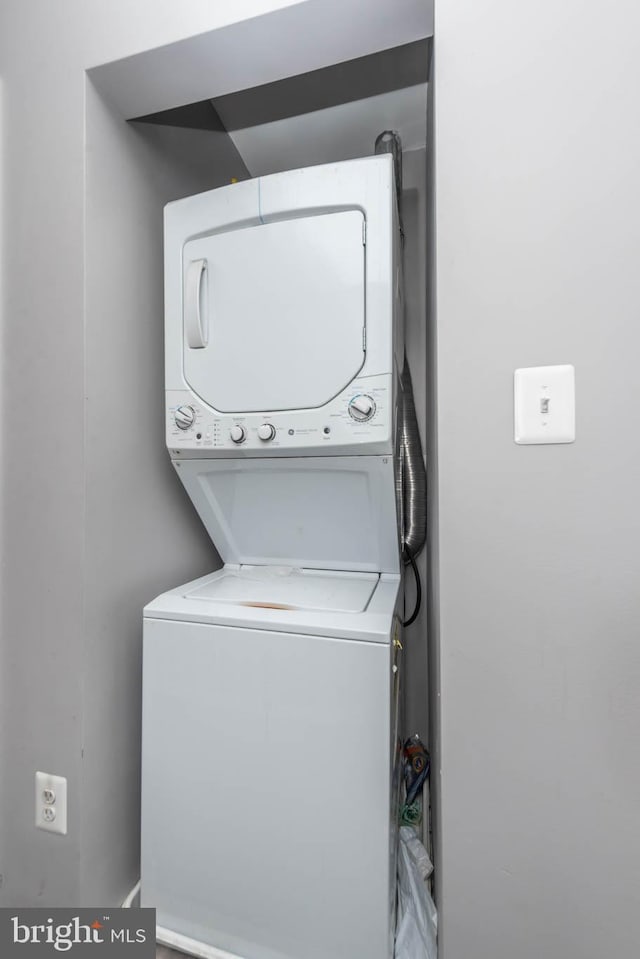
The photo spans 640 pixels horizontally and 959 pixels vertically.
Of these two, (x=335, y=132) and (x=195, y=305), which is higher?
(x=335, y=132)

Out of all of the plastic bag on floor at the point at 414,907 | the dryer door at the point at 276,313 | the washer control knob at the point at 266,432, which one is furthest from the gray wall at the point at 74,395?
the plastic bag on floor at the point at 414,907

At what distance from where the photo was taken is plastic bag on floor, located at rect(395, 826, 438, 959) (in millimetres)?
1158

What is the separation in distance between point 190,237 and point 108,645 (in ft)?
3.82

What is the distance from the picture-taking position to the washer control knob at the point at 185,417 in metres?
1.30

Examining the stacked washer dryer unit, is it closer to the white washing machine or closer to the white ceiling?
the white washing machine

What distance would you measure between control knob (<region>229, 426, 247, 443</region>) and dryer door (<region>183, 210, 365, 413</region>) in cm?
5

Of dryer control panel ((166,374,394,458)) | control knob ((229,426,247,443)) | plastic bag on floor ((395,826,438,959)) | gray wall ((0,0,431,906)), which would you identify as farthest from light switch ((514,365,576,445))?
plastic bag on floor ((395,826,438,959))

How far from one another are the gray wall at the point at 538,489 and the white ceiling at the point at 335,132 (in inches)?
35.0

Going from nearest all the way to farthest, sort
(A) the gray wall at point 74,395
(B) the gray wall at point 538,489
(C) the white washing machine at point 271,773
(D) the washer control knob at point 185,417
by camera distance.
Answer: (B) the gray wall at point 538,489
(C) the white washing machine at point 271,773
(A) the gray wall at point 74,395
(D) the washer control knob at point 185,417

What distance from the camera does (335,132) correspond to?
1.80 meters

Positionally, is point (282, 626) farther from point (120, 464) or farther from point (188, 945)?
point (188, 945)

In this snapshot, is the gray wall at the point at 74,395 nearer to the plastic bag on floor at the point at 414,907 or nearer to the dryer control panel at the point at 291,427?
the dryer control panel at the point at 291,427

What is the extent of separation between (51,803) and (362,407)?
1308mm

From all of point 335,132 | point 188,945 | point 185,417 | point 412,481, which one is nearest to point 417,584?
point 412,481
